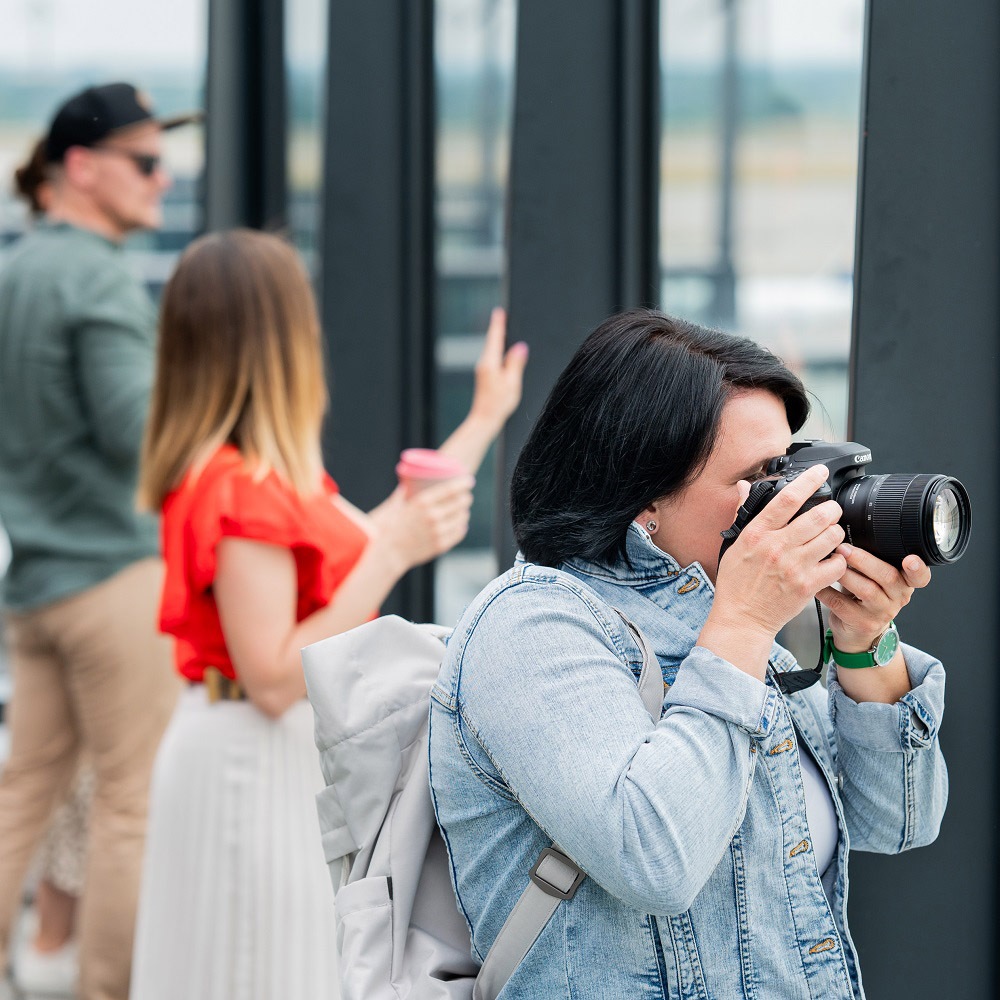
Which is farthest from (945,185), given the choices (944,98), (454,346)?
(454,346)

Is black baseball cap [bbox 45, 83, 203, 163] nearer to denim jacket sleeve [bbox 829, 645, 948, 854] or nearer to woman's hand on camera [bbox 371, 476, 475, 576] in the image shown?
woman's hand on camera [bbox 371, 476, 475, 576]

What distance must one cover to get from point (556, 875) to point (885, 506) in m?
0.42

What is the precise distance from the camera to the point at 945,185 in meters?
1.40

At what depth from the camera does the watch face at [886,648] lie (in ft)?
3.94

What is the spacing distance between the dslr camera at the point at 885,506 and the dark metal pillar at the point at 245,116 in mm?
2898

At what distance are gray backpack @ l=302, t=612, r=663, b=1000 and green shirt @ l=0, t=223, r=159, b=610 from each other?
58.4 inches

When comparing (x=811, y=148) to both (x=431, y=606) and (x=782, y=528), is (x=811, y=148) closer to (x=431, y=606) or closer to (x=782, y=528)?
(x=782, y=528)

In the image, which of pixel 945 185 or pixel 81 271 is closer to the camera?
pixel 945 185

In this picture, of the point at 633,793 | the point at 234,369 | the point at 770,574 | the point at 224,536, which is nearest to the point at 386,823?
the point at 633,793

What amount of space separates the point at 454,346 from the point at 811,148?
1.47 meters

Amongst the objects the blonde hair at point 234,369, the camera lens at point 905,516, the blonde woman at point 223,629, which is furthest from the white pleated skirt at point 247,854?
the camera lens at point 905,516

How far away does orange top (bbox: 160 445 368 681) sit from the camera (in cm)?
185

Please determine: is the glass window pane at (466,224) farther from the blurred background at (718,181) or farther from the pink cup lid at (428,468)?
the pink cup lid at (428,468)

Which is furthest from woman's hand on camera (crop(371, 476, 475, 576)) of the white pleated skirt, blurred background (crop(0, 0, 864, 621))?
blurred background (crop(0, 0, 864, 621))
